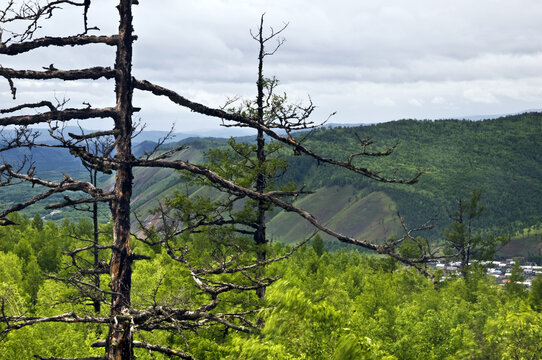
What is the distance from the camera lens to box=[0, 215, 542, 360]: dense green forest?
25.1 ft

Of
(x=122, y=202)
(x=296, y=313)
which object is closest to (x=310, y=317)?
(x=296, y=313)

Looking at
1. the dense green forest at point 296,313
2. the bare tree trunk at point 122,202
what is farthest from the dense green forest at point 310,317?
the bare tree trunk at point 122,202

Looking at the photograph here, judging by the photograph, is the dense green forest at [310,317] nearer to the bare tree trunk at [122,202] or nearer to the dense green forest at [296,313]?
the dense green forest at [296,313]

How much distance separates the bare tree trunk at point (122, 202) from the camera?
25.4ft

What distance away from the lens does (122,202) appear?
805 cm

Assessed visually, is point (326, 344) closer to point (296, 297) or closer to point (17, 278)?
point (296, 297)

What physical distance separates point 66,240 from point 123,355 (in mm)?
68420

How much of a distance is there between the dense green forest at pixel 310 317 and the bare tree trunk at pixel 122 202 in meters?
0.48

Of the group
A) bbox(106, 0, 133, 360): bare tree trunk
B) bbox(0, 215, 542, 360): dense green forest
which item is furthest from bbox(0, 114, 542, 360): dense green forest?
bbox(106, 0, 133, 360): bare tree trunk

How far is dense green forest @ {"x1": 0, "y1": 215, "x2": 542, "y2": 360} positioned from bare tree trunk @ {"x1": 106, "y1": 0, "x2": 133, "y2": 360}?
480mm

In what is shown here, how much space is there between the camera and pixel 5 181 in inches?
297

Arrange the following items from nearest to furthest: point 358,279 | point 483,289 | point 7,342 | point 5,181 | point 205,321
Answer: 1. point 5,181
2. point 205,321
3. point 7,342
4. point 483,289
5. point 358,279

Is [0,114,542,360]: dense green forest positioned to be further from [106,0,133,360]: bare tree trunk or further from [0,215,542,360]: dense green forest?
[106,0,133,360]: bare tree trunk

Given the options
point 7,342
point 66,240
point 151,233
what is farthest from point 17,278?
point 151,233
